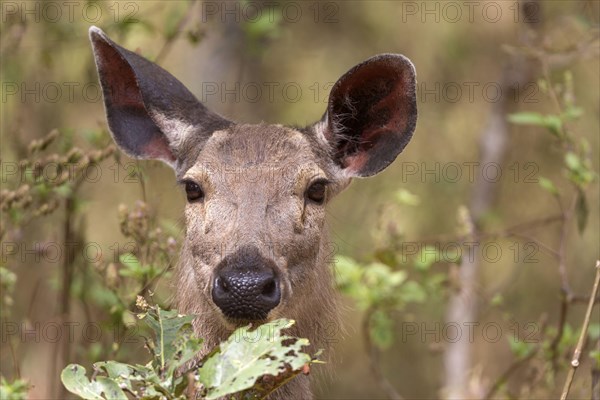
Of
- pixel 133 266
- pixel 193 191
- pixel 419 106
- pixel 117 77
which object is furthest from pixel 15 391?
pixel 419 106

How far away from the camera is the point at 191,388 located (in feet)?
17.7

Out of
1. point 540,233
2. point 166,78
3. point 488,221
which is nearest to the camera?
point 166,78

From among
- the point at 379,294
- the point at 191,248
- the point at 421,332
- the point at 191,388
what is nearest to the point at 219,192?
the point at 191,248

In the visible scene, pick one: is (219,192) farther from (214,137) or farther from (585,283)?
(585,283)

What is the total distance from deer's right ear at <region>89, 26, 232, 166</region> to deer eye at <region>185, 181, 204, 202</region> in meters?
0.70

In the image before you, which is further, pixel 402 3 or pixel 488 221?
pixel 402 3

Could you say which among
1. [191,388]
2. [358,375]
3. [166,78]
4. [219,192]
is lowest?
[358,375]

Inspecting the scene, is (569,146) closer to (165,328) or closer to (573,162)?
(573,162)

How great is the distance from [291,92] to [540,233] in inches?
202

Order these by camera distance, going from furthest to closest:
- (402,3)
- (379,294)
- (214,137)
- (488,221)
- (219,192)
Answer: (402,3), (488,221), (379,294), (214,137), (219,192)

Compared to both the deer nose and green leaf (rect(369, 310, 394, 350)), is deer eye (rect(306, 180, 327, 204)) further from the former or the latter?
green leaf (rect(369, 310, 394, 350))

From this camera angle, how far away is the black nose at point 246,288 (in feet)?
21.5

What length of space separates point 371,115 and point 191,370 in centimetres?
368

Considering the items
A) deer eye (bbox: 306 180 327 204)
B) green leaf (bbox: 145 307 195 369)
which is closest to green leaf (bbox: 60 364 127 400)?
green leaf (bbox: 145 307 195 369)
